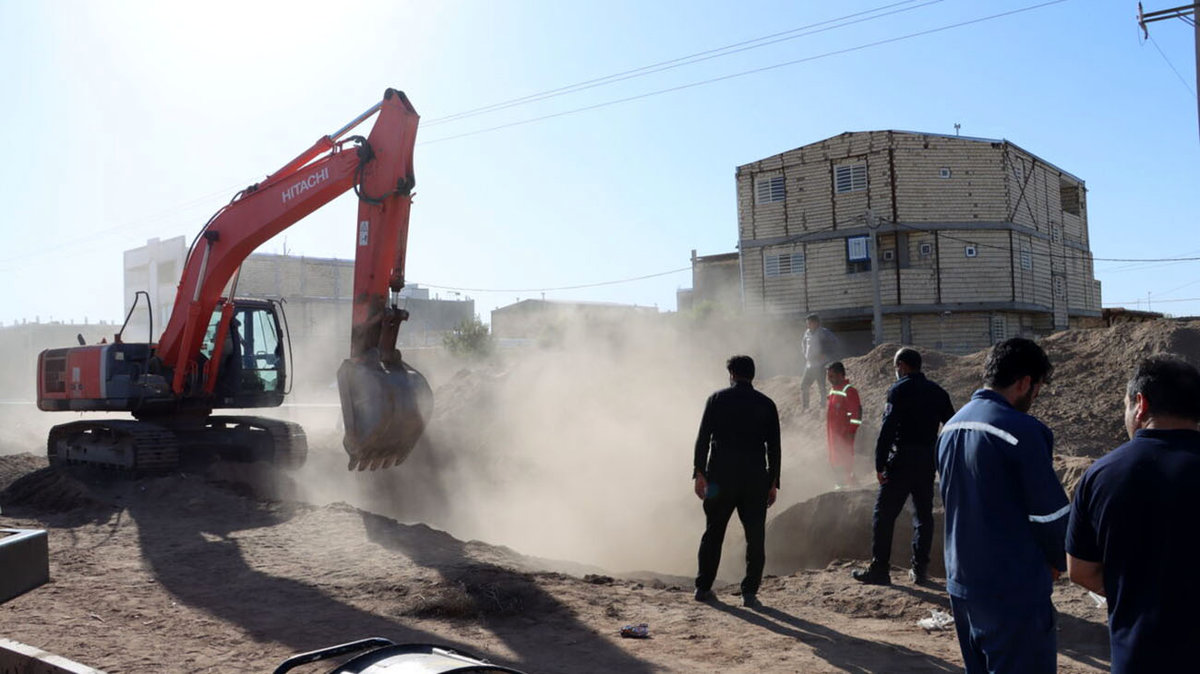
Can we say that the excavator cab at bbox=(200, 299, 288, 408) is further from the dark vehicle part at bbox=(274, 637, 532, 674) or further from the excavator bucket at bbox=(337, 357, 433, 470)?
the dark vehicle part at bbox=(274, 637, 532, 674)

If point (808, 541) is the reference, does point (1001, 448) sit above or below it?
above

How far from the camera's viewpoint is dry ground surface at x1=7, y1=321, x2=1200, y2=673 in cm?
610

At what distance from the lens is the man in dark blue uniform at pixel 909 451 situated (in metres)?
7.35

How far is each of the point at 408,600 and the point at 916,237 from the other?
2988cm

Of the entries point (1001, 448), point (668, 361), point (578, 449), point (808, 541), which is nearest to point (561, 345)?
point (668, 361)

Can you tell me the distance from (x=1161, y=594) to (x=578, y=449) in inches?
643

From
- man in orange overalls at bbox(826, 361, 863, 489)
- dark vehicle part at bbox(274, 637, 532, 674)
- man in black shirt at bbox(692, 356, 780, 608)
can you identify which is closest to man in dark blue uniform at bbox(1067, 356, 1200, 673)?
dark vehicle part at bbox(274, 637, 532, 674)

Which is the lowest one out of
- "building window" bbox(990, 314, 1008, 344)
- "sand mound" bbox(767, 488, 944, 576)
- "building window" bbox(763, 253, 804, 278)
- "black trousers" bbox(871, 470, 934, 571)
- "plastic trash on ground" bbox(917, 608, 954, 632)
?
"sand mound" bbox(767, 488, 944, 576)

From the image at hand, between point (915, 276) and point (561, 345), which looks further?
point (915, 276)

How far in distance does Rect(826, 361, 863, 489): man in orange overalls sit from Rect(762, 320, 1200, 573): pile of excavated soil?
829 mm

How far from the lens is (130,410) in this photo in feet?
46.0

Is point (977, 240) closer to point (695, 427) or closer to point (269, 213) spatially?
point (695, 427)

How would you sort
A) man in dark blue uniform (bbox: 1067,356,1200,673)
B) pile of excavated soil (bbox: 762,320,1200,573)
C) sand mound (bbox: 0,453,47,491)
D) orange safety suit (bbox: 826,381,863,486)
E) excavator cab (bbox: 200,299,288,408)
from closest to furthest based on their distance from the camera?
man in dark blue uniform (bbox: 1067,356,1200,673) < pile of excavated soil (bbox: 762,320,1200,573) < orange safety suit (bbox: 826,381,863,486) < excavator cab (bbox: 200,299,288,408) < sand mound (bbox: 0,453,47,491)

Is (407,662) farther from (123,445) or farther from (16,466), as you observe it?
(16,466)
